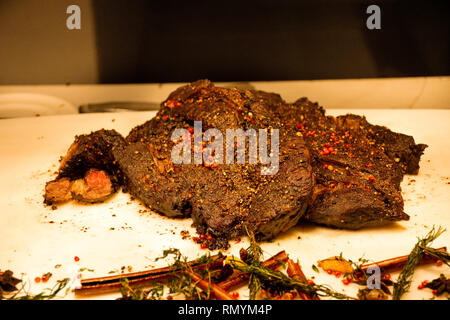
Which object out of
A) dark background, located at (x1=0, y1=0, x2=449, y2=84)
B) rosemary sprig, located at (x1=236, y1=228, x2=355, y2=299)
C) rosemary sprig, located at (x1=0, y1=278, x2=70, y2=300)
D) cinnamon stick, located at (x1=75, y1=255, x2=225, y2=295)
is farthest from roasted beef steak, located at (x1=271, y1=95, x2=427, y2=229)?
rosemary sprig, located at (x1=0, y1=278, x2=70, y2=300)

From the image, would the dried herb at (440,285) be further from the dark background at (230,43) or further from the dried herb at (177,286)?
the dark background at (230,43)

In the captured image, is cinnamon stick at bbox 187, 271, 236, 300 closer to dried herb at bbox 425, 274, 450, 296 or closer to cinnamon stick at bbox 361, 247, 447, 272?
cinnamon stick at bbox 361, 247, 447, 272

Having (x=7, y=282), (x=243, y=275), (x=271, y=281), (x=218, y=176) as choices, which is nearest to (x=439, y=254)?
(x=271, y=281)

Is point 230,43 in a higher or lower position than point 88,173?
higher

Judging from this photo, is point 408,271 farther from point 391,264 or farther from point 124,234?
point 124,234

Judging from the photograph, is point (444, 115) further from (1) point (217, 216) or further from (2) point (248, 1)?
(1) point (217, 216)
